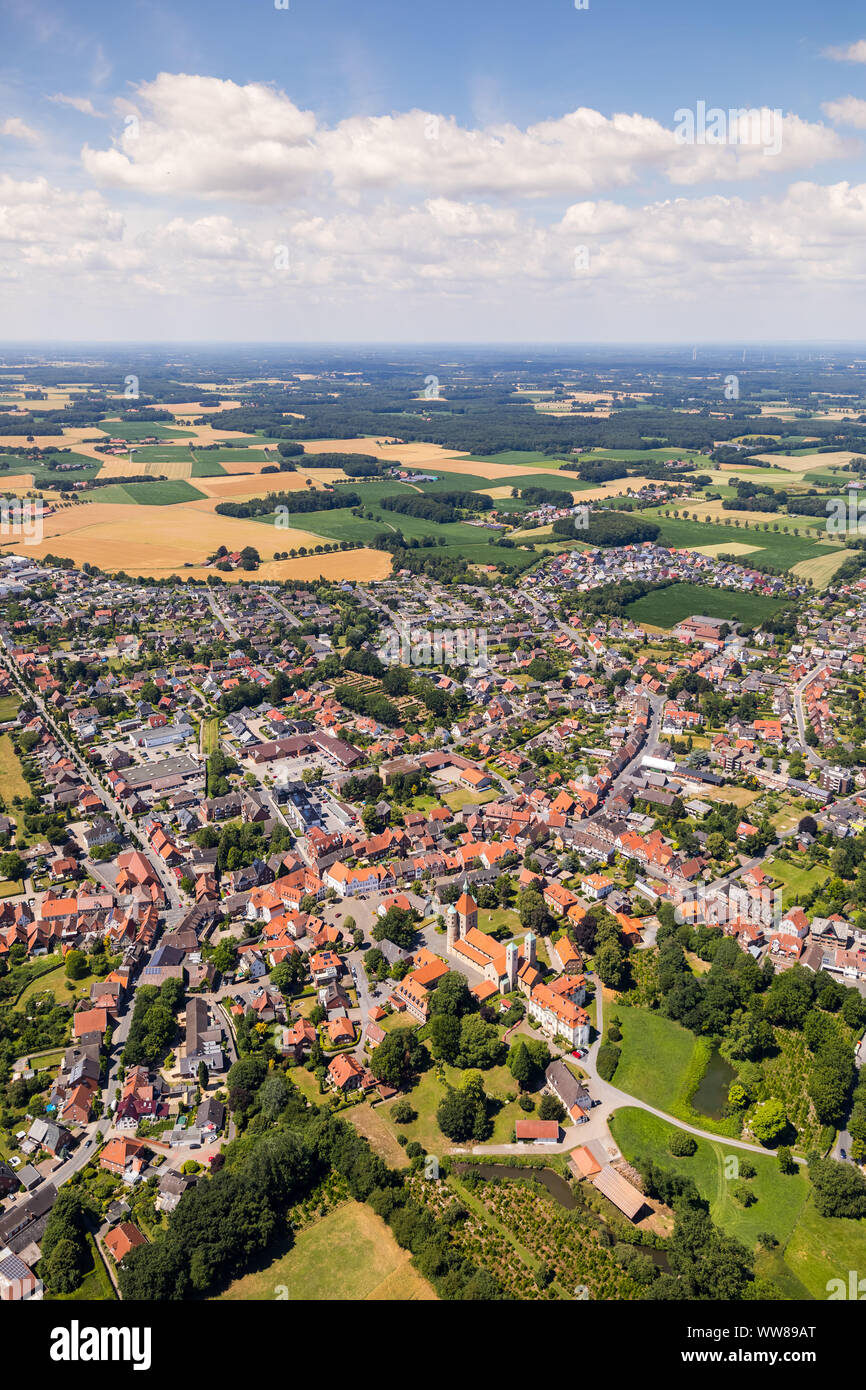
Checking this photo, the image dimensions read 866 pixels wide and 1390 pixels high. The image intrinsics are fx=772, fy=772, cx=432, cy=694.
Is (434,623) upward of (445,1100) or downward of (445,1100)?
upward

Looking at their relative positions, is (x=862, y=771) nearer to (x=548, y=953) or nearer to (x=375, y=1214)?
(x=548, y=953)

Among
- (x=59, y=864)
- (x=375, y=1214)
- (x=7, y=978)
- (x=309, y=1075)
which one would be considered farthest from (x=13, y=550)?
(x=375, y=1214)

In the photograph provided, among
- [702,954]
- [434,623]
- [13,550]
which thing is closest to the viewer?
[702,954]

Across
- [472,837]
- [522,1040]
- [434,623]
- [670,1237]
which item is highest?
[434,623]

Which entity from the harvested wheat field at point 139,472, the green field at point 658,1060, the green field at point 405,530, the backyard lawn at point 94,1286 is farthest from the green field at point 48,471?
the green field at point 658,1060

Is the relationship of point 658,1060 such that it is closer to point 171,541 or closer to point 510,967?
point 510,967

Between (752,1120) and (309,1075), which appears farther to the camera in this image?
(309,1075)

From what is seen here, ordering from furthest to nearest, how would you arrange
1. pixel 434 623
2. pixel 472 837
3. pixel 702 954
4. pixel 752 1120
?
pixel 434 623 < pixel 472 837 < pixel 702 954 < pixel 752 1120
